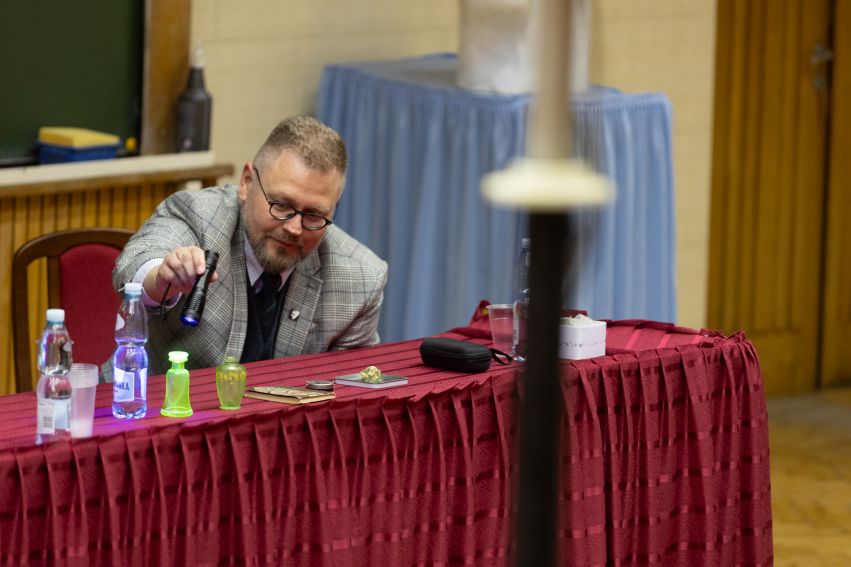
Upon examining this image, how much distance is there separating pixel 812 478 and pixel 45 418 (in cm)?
354

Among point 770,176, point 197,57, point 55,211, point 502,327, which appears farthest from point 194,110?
point 770,176

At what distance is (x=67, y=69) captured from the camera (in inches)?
153

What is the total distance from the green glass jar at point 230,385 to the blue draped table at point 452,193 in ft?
5.91

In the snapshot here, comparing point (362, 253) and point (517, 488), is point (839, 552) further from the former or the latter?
point (517, 488)

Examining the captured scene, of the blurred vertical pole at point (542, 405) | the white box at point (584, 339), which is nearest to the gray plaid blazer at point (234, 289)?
the white box at point (584, 339)

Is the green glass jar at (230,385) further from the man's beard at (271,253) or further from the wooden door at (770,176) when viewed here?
the wooden door at (770,176)

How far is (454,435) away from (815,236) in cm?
414

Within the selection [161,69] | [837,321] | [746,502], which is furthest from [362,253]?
[837,321]

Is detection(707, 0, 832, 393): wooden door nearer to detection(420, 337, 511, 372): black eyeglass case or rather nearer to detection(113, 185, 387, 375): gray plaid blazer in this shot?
detection(113, 185, 387, 375): gray plaid blazer

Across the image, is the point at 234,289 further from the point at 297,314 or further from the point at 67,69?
the point at 67,69

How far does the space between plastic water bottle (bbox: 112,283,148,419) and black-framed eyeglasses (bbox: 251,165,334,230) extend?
1.56ft

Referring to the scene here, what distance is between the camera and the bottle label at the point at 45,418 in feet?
6.81

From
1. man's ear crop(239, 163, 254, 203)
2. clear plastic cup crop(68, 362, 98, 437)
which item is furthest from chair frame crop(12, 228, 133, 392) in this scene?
clear plastic cup crop(68, 362, 98, 437)

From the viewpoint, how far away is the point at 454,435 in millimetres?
2438
